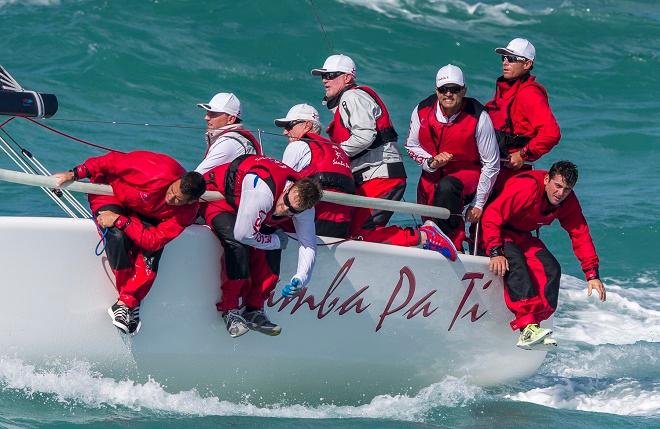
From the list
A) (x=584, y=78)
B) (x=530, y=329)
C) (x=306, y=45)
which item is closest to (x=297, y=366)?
(x=530, y=329)

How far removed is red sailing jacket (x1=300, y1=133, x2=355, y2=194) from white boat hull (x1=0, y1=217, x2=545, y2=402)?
32cm

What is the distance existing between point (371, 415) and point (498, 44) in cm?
Result: 1027

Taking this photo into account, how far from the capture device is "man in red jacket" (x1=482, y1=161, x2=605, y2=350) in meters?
6.06

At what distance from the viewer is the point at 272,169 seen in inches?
203

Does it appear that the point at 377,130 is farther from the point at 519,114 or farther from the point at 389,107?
the point at 389,107

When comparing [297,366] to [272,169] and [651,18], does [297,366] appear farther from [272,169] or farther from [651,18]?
[651,18]

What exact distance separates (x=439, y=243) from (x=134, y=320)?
5.74 feet

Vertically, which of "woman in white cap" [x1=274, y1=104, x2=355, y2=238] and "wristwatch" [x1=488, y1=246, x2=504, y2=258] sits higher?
"woman in white cap" [x1=274, y1=104, x2=355, y2=238]

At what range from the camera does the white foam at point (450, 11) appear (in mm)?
15906

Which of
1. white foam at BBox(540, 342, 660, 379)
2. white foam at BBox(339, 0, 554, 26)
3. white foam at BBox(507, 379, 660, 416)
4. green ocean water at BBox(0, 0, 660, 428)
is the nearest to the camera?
green ocean water at BBox(0, 0, 660, 428)

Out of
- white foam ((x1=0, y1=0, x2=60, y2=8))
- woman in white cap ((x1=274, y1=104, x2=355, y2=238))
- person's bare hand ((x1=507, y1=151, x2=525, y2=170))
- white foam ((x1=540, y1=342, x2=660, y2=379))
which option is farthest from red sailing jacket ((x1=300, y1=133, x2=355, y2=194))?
white foam ((x1=0, y1=0, x2=60, y2=8))

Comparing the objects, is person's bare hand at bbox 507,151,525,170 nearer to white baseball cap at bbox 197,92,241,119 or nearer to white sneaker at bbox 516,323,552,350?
white sneaker at bbox 516,323,552,350

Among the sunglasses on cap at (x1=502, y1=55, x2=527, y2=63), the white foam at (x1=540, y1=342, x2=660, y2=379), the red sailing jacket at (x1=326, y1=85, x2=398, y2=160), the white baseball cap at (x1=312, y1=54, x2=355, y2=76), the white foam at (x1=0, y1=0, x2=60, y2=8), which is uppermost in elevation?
the sunglasses on cap at (x1=502, y1=55, x2=527, y2=63)

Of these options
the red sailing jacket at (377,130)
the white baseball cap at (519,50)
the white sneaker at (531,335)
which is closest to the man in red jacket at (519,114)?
the white baseball cap at (519,50)
